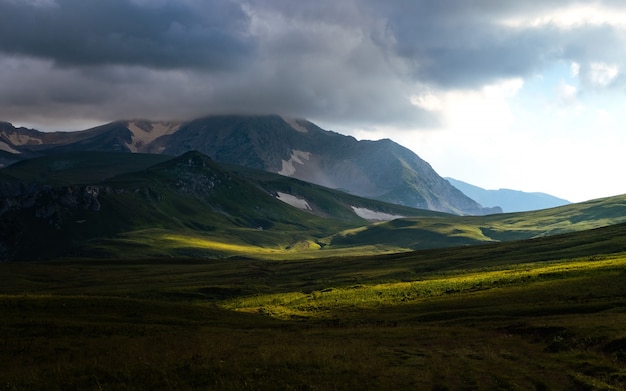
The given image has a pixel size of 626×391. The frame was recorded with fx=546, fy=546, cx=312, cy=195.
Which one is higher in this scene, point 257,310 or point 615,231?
point 615,231

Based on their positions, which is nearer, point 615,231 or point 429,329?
point 429,329

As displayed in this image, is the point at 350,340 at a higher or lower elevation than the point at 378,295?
higher

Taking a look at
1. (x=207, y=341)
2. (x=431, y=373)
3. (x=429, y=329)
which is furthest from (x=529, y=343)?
(x=207, y=341)

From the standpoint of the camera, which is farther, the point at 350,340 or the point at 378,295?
the point at 378,295

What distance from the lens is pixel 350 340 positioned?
49.0m

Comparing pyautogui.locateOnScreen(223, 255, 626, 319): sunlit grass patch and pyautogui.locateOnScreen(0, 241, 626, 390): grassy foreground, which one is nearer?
pyautogui.locateOnScreen(0, 241, 626, 390): grassy foreground

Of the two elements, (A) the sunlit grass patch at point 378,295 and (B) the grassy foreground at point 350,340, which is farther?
(A) the sunlit grass patch at point 378,295

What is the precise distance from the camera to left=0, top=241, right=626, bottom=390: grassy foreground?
3288cm

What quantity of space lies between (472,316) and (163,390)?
4255cm

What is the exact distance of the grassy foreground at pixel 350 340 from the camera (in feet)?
108

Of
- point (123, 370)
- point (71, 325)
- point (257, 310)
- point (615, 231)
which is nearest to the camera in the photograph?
point (123, 370)

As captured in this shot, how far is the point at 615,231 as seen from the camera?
167500 millimetres

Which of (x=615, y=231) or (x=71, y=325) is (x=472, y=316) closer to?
(x=71, y=325)

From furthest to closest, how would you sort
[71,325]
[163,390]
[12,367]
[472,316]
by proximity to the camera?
[472,316] → [71,325] → [12,367] → [163,390]
